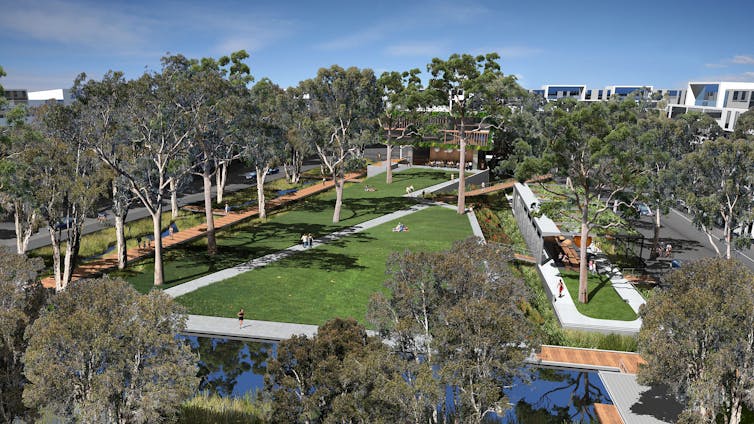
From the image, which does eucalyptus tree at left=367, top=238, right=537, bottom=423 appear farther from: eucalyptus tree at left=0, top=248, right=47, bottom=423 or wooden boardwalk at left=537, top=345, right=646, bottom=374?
eucalyptus tree at left=0, top=248, right=47, bottom=423

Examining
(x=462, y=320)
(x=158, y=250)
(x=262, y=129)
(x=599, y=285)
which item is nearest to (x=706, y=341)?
(x=462, y=320)

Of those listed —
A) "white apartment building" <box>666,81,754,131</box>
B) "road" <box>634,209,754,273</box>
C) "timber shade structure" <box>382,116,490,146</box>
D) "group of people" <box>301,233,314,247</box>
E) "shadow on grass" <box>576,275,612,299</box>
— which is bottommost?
"shadow on grass" <box>576,275,612,299</box>

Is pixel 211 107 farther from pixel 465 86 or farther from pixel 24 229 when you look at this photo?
pixel 465 86

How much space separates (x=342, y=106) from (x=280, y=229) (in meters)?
11.9

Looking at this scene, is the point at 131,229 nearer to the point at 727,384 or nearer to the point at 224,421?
the point at 224,421

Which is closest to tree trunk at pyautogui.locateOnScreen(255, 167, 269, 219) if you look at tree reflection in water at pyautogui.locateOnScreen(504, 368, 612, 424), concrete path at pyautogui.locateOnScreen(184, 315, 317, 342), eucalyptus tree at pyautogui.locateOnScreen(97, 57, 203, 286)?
eucalyptus tree at pyautogui.locateOnScreen(97, 57, 203, 286)

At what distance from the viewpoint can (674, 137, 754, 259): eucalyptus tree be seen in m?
29.7

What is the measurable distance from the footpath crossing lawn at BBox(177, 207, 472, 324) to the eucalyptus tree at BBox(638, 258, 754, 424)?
558 inches

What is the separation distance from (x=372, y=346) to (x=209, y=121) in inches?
950

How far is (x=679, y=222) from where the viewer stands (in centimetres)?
5475

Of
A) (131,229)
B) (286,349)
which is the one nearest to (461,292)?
(286,349)

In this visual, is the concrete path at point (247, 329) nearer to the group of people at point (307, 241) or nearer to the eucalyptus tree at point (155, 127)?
the eucalyptus tree at point (155, 127)

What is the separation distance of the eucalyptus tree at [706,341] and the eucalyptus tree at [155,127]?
83.1 ft

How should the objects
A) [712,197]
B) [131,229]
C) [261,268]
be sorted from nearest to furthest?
[712,197], [261,268], [131,229]
